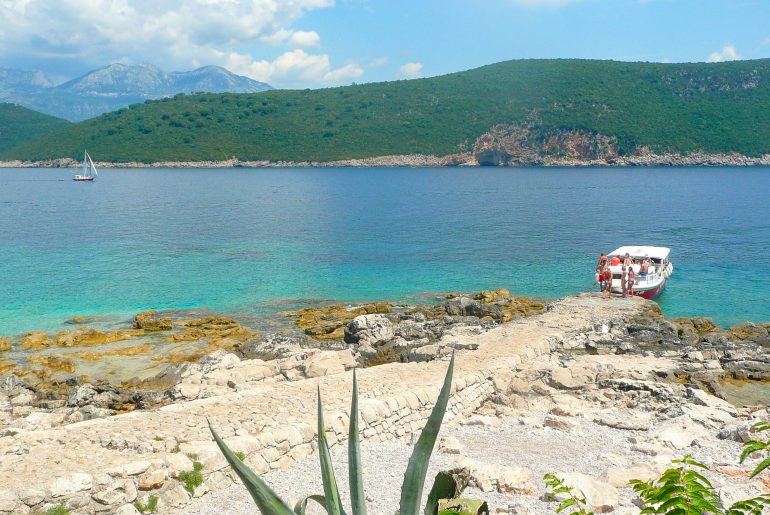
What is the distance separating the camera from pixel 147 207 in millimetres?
63938

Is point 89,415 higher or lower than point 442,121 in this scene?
lower

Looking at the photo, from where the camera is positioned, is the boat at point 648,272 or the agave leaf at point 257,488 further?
the boat at point 648,272

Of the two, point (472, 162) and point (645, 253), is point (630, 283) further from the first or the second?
point (472, 162)

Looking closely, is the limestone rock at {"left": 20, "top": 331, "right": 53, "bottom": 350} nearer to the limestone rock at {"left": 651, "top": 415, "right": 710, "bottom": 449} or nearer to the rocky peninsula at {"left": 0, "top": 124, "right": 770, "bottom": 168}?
the limestone rock at {"left": 651, "top": 415, "right": 710, "bottom": 449}

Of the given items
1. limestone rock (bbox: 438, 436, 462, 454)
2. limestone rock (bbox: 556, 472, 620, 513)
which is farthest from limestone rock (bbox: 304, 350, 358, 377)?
limestone rock (bbox: 556, 472, 620, 513)

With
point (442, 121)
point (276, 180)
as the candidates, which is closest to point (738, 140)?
point (442, 121)

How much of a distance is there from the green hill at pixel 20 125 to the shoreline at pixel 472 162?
30.1 metres

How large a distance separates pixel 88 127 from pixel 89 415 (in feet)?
527

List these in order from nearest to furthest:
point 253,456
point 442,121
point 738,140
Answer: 1. point 253,456
2. point 738,140
3. point 442,121

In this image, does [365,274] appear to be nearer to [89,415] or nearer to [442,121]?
[89,415]

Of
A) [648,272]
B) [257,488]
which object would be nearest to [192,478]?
[257,488]

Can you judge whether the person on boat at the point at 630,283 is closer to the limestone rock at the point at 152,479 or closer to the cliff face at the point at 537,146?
the limestone rock at the point at 152,479

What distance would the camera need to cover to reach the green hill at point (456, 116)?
12538cm

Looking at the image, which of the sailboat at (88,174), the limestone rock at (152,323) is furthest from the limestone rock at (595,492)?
the sailboat at (88,174)
